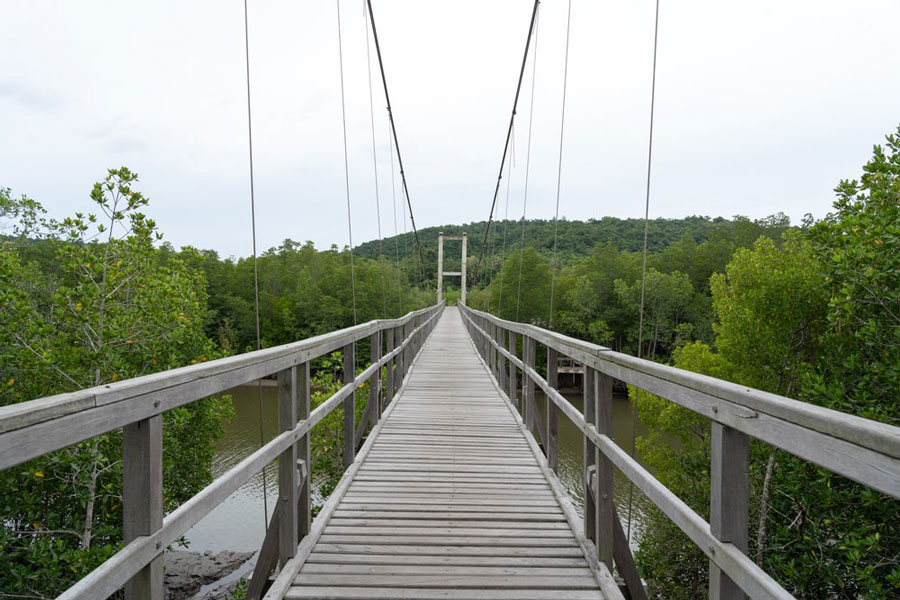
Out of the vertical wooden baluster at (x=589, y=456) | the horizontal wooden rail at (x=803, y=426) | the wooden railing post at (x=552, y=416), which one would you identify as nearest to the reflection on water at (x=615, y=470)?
the wooden railing post at (x=552, y=416)

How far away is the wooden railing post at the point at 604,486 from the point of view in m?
2.12

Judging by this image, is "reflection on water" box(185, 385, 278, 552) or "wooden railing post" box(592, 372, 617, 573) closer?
"wooden railing post" box(592, 372, 617, 573)


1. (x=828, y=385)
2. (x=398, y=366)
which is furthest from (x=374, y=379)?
(x=828, y=385)

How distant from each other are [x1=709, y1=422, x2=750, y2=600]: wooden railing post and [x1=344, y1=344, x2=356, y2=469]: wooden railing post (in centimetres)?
217

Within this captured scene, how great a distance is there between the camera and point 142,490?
110cm

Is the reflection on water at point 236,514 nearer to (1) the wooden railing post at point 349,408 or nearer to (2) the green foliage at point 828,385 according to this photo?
(1) the wooden railing post at point 349,408

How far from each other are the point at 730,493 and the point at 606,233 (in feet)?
170

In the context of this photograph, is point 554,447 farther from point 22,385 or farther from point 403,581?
point 22,385

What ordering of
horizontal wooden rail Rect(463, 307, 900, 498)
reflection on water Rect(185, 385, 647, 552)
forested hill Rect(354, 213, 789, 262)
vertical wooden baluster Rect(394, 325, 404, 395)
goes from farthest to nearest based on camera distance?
forested hill Rect(354, 213, 789, 262) < reflection on water Rect(185, 385, 647, 552) < vertical wooden baluster Rect(394, 325, 404, 395) < horizontal wooden rail Rect(463, 307, 900, 498)

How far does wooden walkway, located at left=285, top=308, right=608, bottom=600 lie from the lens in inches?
80.8

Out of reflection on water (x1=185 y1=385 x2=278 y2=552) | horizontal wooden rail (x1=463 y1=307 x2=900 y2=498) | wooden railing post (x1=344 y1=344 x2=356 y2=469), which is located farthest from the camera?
reflection on water (x1=185 y1=385 x2=278 y2=552)

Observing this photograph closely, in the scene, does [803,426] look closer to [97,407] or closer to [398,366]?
[97,407]

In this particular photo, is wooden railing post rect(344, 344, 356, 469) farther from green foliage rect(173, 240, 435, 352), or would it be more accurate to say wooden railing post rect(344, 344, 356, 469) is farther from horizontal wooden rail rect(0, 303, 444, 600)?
green foliage rect(173, 240, 435, 352)

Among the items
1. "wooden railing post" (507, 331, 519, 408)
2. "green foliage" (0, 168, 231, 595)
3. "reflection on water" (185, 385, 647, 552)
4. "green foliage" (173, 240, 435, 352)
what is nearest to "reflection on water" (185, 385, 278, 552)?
"reflection on water" (185, 385, 647, 552)
